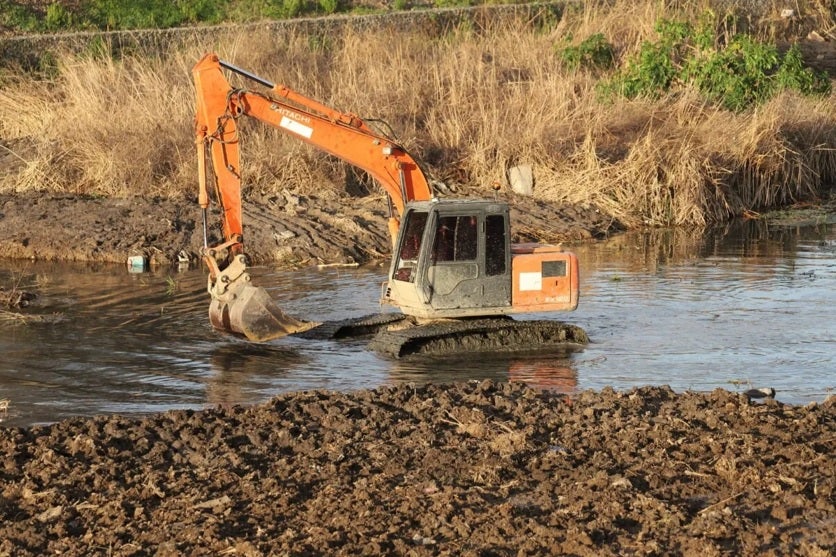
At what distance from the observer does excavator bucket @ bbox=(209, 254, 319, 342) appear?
1308 centimetres

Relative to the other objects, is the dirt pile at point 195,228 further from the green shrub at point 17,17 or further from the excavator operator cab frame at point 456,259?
the green shrub at point 17,17

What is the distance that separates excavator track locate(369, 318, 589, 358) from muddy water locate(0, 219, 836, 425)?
0.75ft

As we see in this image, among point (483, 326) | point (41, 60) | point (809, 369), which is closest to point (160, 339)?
point (483, 326)

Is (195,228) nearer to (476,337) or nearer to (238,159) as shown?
(238,159)

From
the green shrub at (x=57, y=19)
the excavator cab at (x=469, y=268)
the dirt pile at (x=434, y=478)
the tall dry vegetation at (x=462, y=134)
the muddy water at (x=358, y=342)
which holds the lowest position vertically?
the dirt pile at (x=434, y=478)

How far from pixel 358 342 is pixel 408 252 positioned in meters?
1.21

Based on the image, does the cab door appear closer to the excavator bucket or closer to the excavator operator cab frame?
the excavator operator cab frame

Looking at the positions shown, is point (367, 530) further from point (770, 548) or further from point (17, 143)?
point (17, 143)

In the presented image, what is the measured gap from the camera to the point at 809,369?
1237 centimetres

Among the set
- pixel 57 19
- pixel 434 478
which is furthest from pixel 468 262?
pixel 57 19

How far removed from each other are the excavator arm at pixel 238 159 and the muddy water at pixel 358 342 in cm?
41

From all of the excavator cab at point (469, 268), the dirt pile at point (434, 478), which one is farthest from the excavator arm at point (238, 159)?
the dirt pile at point (434, 478)

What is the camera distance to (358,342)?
1380 cm

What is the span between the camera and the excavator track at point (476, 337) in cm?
1298
